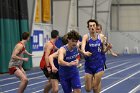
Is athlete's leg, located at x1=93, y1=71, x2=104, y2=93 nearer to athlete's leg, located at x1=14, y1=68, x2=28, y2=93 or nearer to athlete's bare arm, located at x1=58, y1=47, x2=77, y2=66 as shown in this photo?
athlete's bare arm, located at x1=58, y1=47, x2=77, y2=66

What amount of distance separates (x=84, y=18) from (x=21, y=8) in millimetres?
18198

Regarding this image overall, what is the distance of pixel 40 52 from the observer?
2669 cm

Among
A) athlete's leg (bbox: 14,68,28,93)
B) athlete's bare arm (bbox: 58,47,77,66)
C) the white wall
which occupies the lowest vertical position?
athlete's leg (bbox: 14,68,28,93)

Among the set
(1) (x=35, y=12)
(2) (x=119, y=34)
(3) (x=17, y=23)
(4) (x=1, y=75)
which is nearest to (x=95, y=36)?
(4) (x=1, y=75)

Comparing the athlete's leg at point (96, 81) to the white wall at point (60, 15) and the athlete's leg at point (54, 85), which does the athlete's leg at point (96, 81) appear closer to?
the athlete's leg at point (54, 85)

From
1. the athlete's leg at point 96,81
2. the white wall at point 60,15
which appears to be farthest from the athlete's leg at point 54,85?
the white wall at point 60,15

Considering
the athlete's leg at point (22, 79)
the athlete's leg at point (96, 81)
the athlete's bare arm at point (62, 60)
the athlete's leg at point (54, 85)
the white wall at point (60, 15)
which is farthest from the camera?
the white wall at point (60, 15)

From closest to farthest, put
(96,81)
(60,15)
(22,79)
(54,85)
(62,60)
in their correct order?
(62,60) → (96,81) → (54,85) → (22,79) → (60,15)

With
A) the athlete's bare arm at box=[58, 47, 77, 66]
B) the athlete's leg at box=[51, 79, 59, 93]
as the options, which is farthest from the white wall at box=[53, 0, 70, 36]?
the athlete's bare arm at box=[58, 47, 77, 66]

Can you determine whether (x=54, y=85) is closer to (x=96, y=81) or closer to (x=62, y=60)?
(x=96, y=81)

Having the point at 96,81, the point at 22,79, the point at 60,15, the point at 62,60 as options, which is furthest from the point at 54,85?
the point at 60,15

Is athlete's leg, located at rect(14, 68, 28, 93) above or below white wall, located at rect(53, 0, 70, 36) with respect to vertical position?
below

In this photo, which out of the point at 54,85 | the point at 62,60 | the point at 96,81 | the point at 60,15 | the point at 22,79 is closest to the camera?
the point at 62,60

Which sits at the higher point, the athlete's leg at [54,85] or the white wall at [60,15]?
the white wall at [60,15]
